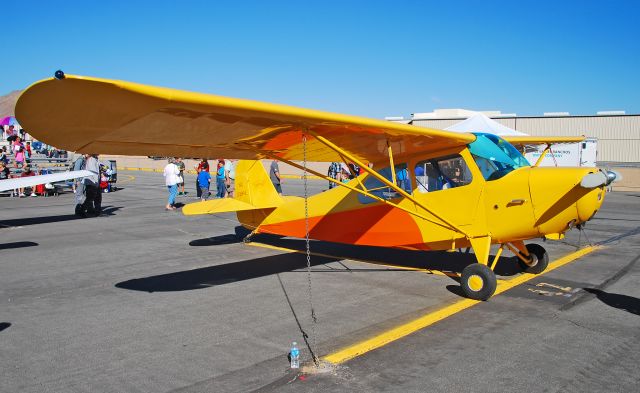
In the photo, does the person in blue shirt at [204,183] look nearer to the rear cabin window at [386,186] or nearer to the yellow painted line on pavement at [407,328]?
the rear cabin window at [386,186]

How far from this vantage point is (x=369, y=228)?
8.31 m

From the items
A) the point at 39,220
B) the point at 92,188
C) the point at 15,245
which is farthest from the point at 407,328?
the point at 39,220

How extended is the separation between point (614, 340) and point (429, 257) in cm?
454

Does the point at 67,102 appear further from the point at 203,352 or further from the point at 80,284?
the point at 80,284

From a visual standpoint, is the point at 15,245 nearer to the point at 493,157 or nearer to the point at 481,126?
the point at 493,157

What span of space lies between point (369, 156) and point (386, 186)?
573 millimetres

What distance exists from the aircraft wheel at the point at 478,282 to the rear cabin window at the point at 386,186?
1.63m

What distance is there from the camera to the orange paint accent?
779 centimetres

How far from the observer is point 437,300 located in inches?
260

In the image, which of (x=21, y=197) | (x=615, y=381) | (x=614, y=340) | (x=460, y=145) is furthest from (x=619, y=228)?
(x=21, y=197)

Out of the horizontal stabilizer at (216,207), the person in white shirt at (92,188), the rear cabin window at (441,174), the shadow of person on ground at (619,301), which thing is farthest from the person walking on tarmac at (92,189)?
the shadow of person on ground at (619,301)

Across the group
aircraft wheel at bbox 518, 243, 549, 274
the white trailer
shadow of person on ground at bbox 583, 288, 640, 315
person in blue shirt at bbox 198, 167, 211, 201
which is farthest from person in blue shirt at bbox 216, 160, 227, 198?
the white trailer

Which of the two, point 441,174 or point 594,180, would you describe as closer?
point 594,180

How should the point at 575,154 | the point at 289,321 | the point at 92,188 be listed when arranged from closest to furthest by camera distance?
1. the point at 289,321
2. the point at 92,188
3. the point at 575,154
